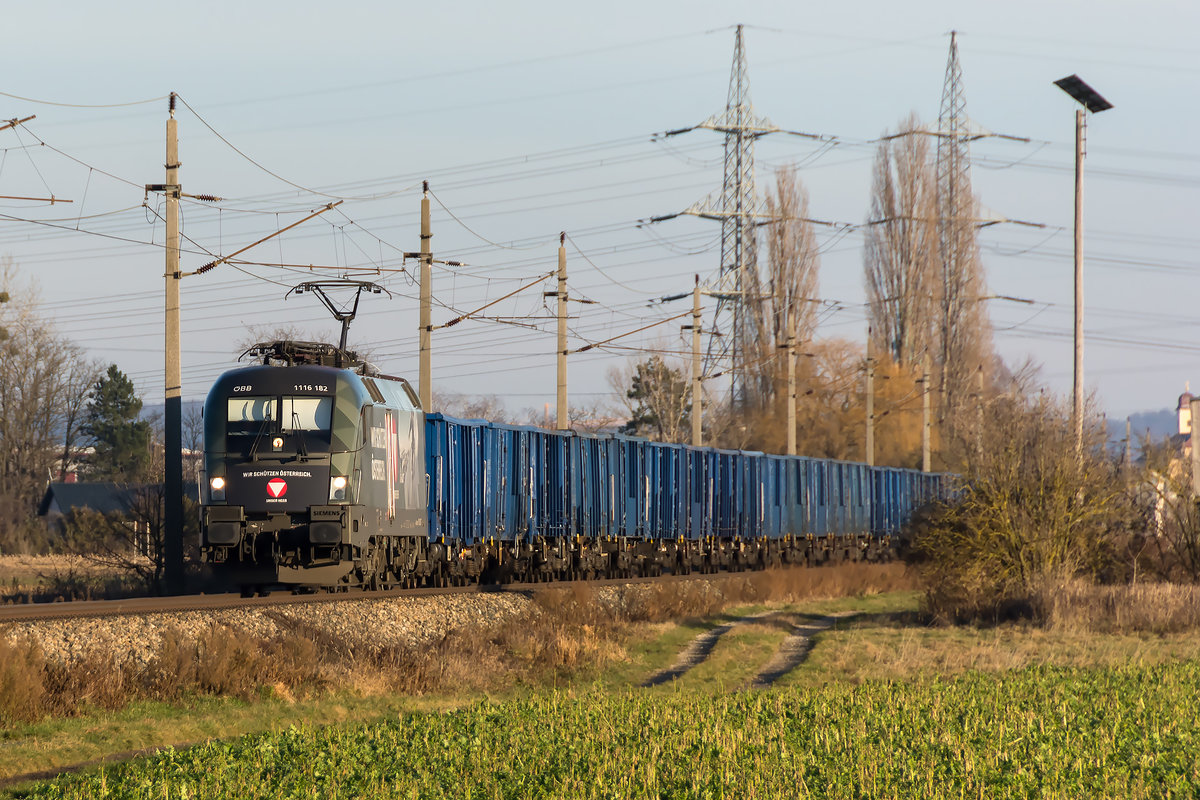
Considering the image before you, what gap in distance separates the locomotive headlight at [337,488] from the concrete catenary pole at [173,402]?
317 centimetres

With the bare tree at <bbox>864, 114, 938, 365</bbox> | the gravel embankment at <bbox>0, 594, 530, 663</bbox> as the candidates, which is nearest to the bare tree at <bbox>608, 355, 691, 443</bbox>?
the bare tree at <bbox>864, 114, 938, 365</bbox>

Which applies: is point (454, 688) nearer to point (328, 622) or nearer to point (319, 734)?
point (328, 622)

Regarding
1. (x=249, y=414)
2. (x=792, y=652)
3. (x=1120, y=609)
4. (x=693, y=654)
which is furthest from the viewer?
(x=1120, y=609)

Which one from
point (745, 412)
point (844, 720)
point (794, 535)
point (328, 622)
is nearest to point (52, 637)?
point (328, 622)

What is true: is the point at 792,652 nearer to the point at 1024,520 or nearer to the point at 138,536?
the point at 1024,520

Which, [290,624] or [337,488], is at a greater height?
[337,488]

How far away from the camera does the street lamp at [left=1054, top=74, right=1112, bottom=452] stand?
26188 millimetres

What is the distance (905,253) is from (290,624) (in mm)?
61959

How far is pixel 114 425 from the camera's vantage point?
78.9m

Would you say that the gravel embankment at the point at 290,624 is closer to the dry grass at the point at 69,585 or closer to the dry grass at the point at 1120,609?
the dry grass at the point at 69,585

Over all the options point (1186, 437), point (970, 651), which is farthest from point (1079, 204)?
point (1186, 437)

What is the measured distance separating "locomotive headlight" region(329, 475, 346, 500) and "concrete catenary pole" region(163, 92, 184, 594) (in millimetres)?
3170

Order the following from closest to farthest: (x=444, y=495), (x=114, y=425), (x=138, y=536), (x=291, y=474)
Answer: (x=291, y=474)
(x=444, y=495)
(x=138, y=536)
(x=114, y=425)

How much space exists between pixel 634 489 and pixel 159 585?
13.4 metres
